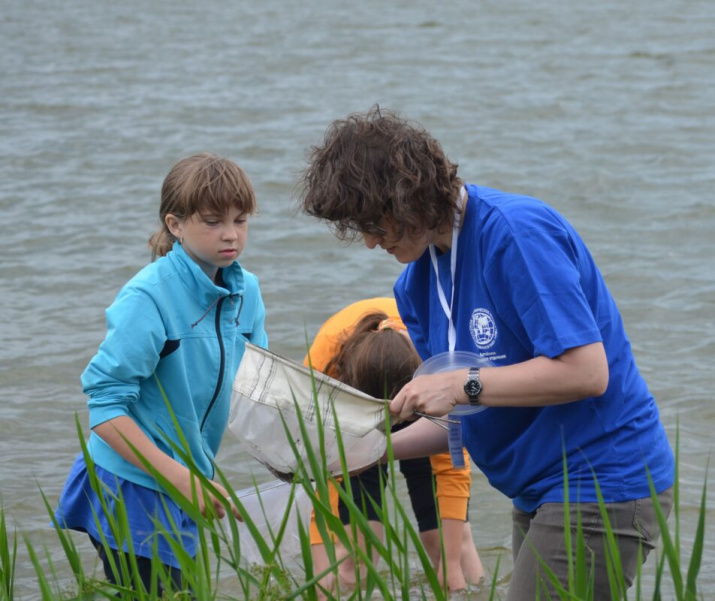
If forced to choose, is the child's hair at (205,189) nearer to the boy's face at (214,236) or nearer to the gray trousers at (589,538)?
the boy's face at (214,236)

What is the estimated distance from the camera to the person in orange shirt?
12.4ft

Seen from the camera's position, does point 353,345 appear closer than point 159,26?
Yes

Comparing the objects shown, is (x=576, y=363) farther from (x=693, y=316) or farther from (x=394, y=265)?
(x=394, y=265)

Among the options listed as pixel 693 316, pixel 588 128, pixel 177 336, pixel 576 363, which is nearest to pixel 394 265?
pixel 693 316

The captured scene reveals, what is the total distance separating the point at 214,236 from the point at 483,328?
934mm

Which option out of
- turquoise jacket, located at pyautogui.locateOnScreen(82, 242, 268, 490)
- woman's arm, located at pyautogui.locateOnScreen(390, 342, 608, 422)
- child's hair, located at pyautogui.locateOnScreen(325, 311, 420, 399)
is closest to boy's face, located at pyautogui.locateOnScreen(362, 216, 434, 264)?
woman's arm, located at pyautogui.locateOnScreen(390, 342, 608, 422)

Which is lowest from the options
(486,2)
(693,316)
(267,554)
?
(693,316)

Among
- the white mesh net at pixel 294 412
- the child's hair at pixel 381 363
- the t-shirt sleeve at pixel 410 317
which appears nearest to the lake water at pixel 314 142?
the white mesh net at pixel 294 412

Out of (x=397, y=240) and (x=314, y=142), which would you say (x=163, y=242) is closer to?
(x=397, y=240)

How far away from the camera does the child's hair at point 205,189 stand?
3.37 meters

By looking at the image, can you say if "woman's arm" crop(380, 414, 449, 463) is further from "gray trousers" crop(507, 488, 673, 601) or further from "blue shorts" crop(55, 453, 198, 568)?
"blue shorts" crop(55, 453, 198, 568)

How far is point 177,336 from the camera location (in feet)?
10.9

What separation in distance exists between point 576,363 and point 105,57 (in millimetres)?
13879

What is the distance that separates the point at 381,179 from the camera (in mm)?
2701
